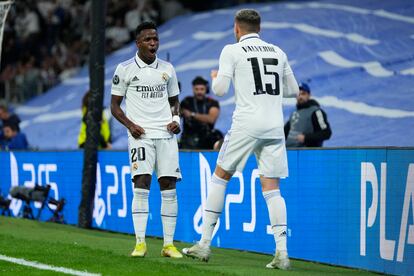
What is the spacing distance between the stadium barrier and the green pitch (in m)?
0.25

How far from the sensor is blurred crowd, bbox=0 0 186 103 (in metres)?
26.5

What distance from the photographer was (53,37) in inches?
1080

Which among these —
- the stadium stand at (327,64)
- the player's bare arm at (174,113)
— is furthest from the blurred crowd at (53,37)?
the player's bare arm at (174,113)

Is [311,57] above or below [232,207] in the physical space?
above

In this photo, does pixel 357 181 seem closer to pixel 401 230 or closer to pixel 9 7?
pixel 401 230

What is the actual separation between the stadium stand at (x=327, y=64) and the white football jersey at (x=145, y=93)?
15.9 ft

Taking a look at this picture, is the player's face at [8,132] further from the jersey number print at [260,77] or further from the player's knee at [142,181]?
the jersey number print at [260,77]

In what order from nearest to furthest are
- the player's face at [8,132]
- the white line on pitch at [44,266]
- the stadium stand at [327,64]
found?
1. the white line on pitch at [44,266]
2. the stadium stand at [327,64]
3. the player's face at [8,132]

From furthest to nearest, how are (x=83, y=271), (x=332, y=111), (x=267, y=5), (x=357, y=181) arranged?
(x=267, y=5)
(x=332, y=111)
(x=357, y=181)
(x=83, y=271)

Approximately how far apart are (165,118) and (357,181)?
178 centimetres

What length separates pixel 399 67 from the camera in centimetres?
1720

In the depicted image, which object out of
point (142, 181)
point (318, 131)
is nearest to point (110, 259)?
point (142, 181)

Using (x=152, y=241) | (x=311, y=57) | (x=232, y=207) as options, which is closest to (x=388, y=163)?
(x=232, y=207)

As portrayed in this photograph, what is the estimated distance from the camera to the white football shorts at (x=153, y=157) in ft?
33.6
